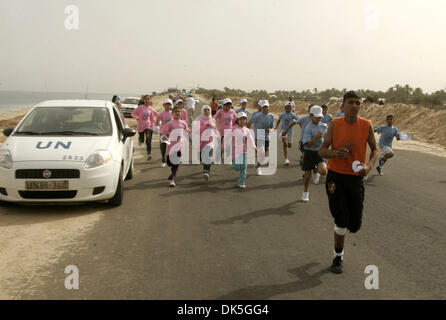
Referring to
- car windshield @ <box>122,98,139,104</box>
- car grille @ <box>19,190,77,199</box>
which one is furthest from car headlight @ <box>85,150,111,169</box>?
car windshield @ <box>122,98,139,104</box>

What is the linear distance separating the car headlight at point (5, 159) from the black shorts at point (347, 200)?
4764 millimetres

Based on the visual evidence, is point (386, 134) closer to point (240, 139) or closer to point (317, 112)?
point (317, 112)

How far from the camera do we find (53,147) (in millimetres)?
6500

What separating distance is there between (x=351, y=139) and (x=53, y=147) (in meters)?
4.61

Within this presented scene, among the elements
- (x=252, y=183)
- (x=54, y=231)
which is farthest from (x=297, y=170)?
(x=54, y=231)

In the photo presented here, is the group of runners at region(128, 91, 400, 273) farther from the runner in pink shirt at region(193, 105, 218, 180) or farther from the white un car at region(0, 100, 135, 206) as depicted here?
the white un car at region(0, 100, 135, 206)

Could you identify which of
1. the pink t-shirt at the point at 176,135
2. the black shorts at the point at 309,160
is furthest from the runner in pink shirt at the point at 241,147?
the black shorts at the point at 309,160

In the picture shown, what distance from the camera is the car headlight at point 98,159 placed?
6.38 meters

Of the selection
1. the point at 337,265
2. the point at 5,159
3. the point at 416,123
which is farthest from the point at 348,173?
the point at 416,123

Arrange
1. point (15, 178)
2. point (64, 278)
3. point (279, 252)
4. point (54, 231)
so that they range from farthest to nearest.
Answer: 1. point (15, 178)
2. point (54, 231)
3. point (279, 252)
4. point (64, 278)

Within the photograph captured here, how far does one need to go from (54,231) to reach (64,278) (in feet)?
5.18

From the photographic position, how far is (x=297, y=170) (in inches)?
Answer: 444

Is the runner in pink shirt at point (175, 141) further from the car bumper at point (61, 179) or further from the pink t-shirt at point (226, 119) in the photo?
the car bumper at point (61, 179)

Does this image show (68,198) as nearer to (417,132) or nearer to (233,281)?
(233,281)
